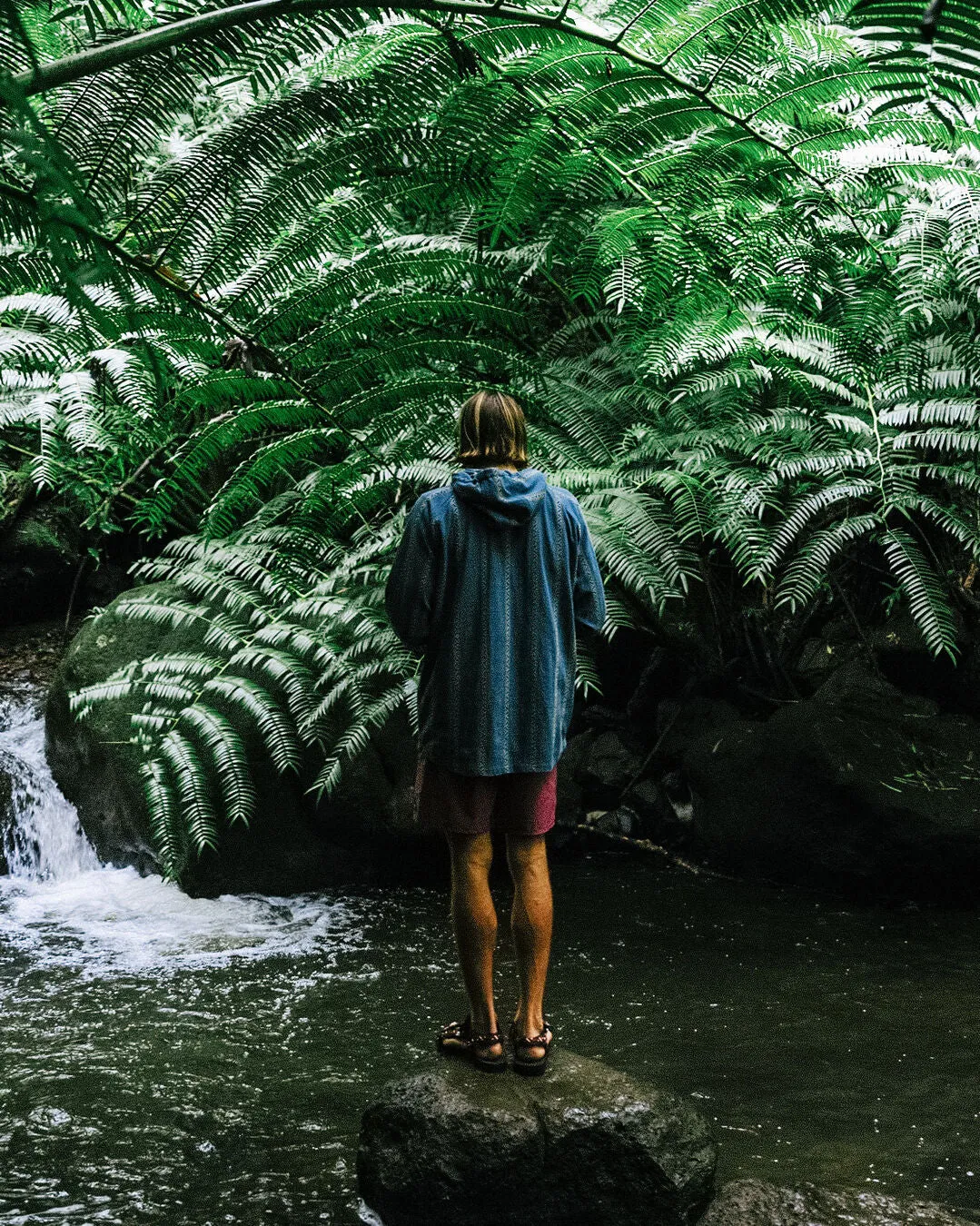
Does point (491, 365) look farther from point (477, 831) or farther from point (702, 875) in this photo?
point (702, 875)

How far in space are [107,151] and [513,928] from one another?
2.09 metres

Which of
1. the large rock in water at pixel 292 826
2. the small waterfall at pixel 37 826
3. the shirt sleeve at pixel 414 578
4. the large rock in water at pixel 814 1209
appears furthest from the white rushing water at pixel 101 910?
the shirt sleeve at pixel 414 578

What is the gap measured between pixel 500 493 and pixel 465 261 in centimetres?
60

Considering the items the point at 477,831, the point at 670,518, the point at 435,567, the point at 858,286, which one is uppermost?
the point at 858,286

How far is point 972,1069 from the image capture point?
3.45m

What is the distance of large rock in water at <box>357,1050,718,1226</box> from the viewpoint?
8.80 feet

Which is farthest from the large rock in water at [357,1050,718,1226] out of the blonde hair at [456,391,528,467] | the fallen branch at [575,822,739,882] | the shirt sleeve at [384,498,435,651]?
the fallen branch at [575,822,739,882]

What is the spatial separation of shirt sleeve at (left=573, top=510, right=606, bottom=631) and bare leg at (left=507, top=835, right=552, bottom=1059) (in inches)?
23.7

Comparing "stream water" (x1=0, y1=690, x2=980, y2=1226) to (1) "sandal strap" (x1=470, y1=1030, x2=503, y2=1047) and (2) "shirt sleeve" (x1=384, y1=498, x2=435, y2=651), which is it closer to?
(1) "sandal strap" (x1=470, y1=1030, x2=503, y2=1047)

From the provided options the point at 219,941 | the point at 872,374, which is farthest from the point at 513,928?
the point at 872,374

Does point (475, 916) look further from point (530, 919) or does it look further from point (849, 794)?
point (849, 794)

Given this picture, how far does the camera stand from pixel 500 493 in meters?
2.68

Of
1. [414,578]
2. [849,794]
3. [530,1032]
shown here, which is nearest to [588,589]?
[414,578]

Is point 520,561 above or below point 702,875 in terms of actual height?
above
